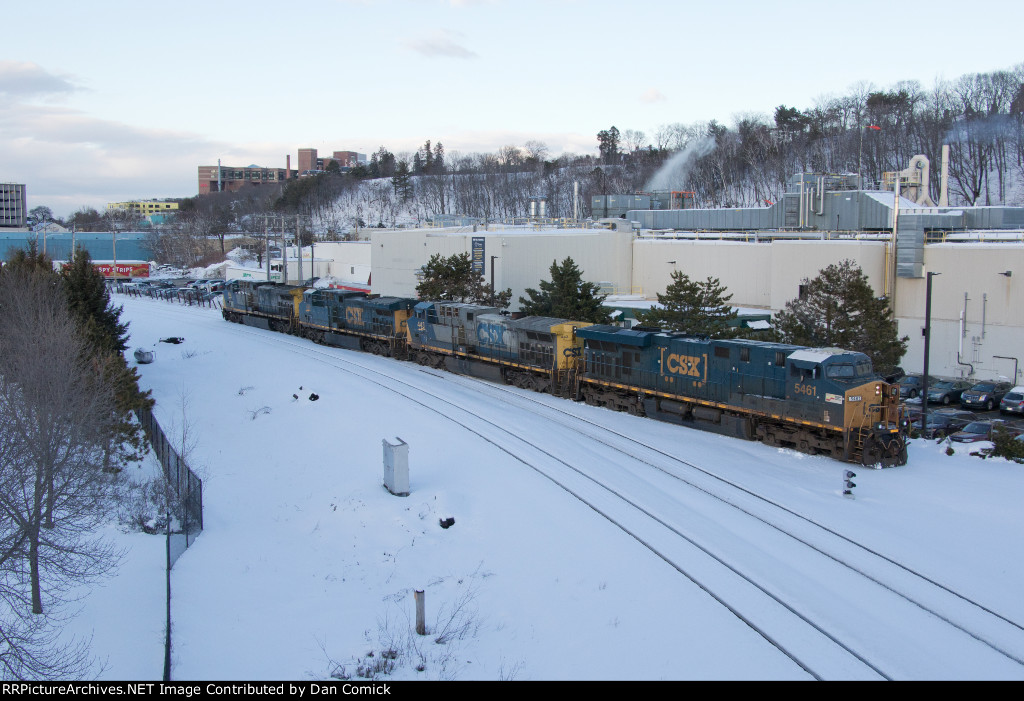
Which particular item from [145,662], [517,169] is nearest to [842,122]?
[517,169]

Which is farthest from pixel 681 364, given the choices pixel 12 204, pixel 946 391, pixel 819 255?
pixel 12 204

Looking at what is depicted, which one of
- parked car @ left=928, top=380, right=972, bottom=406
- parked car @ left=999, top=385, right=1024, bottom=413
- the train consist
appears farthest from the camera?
parked car @ left=928, top=380, right=972, bottom=406

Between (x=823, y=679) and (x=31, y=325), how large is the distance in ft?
62.4

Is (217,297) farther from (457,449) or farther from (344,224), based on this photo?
(344,224)

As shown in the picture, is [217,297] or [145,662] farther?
[217,297]

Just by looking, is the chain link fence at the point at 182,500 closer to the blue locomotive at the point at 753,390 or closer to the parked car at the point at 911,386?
the blue locomotive at the point at 753,390

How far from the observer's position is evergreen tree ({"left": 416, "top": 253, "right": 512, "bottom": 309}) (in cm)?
4312

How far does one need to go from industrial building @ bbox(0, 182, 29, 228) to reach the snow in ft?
584

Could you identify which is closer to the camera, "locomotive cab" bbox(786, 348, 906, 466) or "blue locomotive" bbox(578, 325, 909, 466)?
"locomotive cab" bbox(786, 348, 906, 466)

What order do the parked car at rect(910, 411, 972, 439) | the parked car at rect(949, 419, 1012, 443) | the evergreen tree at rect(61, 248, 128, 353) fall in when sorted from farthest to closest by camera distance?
the evergreen tree at rect(61, 248, 128, 353), the parked car at rect(910, 411, 972, 439), the parked car at rect(949, 419, 1012, 443)

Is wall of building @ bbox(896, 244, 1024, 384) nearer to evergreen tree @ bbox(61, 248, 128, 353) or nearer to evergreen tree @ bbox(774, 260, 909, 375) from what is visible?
evergreen tree @ bbox(774, 260, 909, 375)

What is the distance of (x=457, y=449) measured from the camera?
22203mm

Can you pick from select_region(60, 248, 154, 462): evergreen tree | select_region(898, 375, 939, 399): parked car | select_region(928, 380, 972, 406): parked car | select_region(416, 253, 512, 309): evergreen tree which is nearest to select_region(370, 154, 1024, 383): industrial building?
select_region(416, 253, 512, 309): evergreen tree

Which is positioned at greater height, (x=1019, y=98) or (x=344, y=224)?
(x=1019, y=98)
